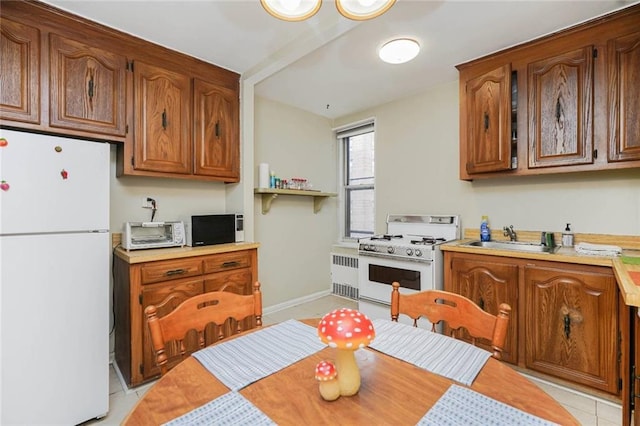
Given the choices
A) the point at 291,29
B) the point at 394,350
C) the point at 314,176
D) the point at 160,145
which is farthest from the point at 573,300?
the point at 160,145

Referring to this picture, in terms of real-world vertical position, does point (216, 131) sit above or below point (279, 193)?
above

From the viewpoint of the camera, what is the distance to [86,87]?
2.03 meters

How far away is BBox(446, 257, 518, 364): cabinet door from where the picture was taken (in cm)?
219

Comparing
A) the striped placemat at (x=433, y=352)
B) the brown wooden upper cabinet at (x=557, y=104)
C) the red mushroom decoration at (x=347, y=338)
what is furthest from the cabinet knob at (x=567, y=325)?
the red mushroom decoration at (x=347, y=338)

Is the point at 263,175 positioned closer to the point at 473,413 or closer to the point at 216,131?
the point at 216,131

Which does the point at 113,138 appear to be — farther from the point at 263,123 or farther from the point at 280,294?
the point at 280,294

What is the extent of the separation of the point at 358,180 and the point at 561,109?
7.62 feet

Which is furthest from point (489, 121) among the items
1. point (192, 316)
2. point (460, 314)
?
point (192, 316)

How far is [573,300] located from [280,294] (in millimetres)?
2736

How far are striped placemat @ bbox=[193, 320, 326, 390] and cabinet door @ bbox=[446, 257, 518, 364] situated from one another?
1710mm

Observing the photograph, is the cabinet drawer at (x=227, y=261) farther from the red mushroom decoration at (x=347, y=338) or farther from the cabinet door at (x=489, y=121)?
the cabinet door at (x=489, y=121)

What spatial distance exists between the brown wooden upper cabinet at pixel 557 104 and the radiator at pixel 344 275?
181 centimetres

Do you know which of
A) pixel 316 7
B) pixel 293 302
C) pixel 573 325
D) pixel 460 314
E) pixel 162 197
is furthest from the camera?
pixel 293 302

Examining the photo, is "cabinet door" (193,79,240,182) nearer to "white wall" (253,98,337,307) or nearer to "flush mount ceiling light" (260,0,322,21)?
"white wall" (253,98,337,307)
